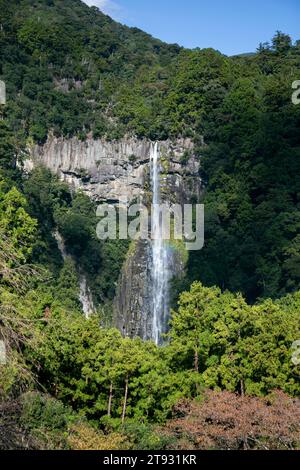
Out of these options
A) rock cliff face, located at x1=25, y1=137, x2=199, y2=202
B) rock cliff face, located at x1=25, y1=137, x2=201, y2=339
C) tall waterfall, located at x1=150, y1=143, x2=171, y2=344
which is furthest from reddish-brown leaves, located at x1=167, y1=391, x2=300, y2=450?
rock cliff face, located at x1=25, y1=137, x2=199, y2=202

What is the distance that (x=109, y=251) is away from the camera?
63.2 m

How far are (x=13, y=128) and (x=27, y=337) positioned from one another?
174 feet

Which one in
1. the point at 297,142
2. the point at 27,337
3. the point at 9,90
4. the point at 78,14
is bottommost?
the point at 27,337

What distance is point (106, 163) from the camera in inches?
2630

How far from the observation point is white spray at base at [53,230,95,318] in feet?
197

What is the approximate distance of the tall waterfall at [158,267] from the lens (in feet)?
195

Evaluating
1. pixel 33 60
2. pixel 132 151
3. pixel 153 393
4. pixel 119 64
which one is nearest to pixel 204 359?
pixel 153 393

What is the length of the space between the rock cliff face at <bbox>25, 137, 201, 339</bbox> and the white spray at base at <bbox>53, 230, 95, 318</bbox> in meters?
2.05

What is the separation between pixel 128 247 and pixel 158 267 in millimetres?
3576

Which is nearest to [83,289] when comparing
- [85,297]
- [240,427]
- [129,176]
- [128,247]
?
[85,297]

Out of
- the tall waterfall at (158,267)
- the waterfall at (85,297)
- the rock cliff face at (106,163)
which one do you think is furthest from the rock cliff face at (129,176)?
the waterfall at (85,297)

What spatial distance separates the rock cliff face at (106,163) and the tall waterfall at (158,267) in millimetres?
789

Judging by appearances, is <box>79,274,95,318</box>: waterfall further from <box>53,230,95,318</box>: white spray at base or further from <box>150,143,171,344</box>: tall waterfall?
<box>150,143,171,344</box>: tall waterfall
